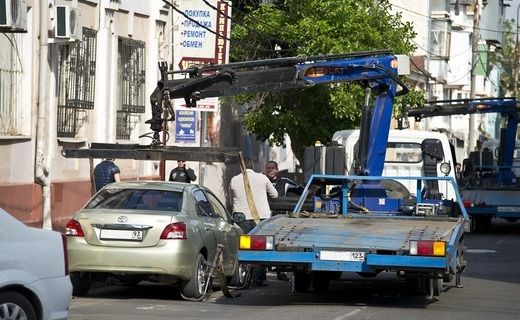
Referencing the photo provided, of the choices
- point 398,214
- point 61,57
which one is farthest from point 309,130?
point 398,214

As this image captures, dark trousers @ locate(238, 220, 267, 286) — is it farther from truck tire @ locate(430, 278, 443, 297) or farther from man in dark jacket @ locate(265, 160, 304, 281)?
truck tire @ locate(430, 278, 443, 297)

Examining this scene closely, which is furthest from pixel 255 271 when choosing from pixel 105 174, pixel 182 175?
pixel 182 175

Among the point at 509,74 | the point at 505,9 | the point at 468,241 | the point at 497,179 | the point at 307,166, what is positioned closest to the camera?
the point at 307,166

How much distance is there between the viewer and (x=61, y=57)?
85.1 feet

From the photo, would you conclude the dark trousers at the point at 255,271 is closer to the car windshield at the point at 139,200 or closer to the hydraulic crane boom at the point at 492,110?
the car windshield at the point at 139,200

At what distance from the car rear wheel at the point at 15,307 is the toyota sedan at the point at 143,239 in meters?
4.91

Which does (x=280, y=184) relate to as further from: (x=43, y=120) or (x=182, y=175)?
(x=43, y=120)

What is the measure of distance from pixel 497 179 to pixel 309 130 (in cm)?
517

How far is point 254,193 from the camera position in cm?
1967

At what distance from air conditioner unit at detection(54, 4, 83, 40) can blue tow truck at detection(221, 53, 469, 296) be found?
4.97m

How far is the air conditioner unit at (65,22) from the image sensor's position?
2383cm

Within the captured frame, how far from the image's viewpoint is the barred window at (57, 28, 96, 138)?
26.0 metres

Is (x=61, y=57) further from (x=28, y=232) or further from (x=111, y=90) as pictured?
(x=28, y=232)

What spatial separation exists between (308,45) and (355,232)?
61.7ft
